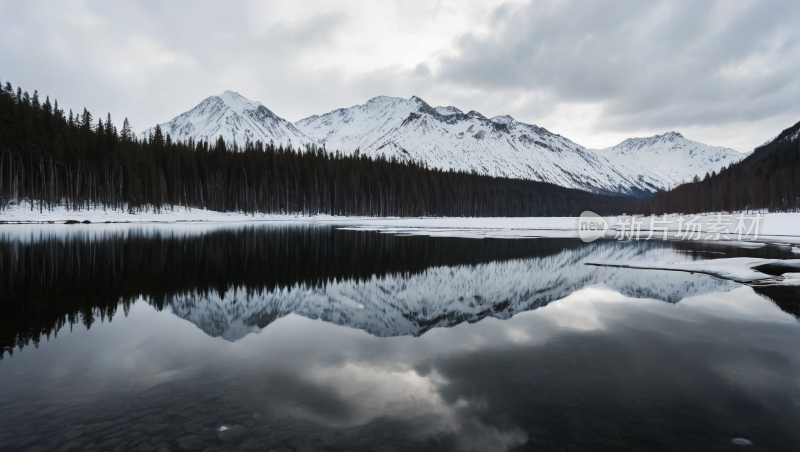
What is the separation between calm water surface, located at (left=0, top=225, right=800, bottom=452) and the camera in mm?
4902

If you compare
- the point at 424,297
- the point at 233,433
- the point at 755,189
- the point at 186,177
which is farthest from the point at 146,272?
the point at 755,189

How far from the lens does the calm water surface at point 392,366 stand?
4902 mm

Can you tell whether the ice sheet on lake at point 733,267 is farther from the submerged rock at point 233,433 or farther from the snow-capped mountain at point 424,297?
the submerged rock at point 233,433

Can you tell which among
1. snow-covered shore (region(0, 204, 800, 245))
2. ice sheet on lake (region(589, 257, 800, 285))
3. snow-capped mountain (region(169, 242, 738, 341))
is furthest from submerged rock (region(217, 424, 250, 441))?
snow-covered shore (region(0, 204, 800, 245))

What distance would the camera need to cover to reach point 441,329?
10.1 meters

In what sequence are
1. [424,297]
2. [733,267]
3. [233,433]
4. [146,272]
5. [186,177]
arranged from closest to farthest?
[233,433] < [424,297] < [146,272] < [733,267] < [186,177]

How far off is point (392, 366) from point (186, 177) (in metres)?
95.8

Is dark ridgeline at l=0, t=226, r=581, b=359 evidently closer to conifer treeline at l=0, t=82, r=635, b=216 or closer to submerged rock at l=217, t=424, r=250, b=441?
submerged rock at l=217, t=424, r=250, b=441

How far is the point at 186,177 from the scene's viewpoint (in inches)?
3511

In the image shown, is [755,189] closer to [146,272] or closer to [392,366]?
[392,366]

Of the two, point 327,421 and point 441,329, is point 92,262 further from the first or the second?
point 327,421

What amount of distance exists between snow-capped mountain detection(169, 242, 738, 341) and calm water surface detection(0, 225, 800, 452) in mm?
114

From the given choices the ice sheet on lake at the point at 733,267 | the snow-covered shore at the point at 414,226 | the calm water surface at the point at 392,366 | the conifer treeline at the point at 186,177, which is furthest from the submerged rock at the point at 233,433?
the conifer treeline at the point at 186,177

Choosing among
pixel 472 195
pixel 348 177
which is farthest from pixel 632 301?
pixel 472 195
